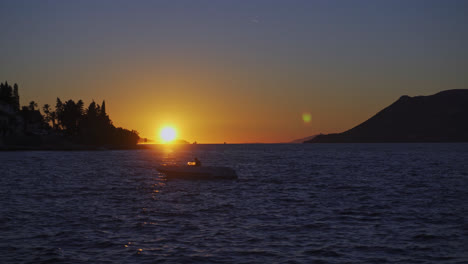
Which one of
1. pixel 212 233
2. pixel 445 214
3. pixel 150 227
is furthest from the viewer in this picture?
pixel 445 214

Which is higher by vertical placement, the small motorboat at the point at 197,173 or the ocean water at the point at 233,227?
the small motorboat at the point at 197,173

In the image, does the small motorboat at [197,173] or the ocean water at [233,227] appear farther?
the small motorboat at [197,173]

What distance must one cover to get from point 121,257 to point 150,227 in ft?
21.6

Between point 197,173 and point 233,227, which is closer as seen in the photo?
point 233,227

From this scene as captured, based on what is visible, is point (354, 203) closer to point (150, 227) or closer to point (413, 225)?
point (413, 225)

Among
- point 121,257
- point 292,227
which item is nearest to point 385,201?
point 292,227

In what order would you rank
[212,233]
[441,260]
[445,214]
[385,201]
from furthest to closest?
[385,201]
[445,214]
[212,233]
[441,260]

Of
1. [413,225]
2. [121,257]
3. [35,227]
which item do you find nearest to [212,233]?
[121,257]

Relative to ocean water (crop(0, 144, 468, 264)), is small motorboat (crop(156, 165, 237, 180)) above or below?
above

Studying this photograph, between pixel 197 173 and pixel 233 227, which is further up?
pixel 197 173

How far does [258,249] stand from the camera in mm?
19406

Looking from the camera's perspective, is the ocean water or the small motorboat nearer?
the ocean water

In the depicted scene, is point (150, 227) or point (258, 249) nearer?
point (258, 249)

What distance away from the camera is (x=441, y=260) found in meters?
17.8
